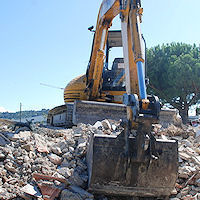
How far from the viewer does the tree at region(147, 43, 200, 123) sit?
752 inches

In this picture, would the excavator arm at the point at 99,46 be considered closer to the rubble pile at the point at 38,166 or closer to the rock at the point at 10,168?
the rubble pile at the point at 38,166

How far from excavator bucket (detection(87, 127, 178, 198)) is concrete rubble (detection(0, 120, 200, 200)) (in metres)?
0.31

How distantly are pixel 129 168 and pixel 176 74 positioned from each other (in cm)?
1630

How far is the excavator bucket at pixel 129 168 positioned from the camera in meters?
4.06

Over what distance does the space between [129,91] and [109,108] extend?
13.1ft

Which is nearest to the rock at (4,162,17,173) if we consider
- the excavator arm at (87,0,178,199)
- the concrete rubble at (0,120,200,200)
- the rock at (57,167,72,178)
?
the concrete rubble at (0,120,200,200)

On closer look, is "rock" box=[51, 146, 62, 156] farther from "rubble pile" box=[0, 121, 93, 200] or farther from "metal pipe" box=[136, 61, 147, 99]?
"metal pipe" box=[136, 61, 147, 99]

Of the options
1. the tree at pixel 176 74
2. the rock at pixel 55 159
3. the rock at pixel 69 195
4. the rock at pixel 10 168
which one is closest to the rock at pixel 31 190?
the rock at pixel 69 195

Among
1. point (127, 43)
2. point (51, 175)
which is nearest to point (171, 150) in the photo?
point (51, 175)

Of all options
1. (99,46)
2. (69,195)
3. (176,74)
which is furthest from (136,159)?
(176,74)

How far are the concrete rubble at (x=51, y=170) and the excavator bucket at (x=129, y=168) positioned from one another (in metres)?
0.31

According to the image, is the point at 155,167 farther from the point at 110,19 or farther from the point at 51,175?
the point at 110,19

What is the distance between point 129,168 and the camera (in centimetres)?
406

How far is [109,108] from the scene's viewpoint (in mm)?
9086
